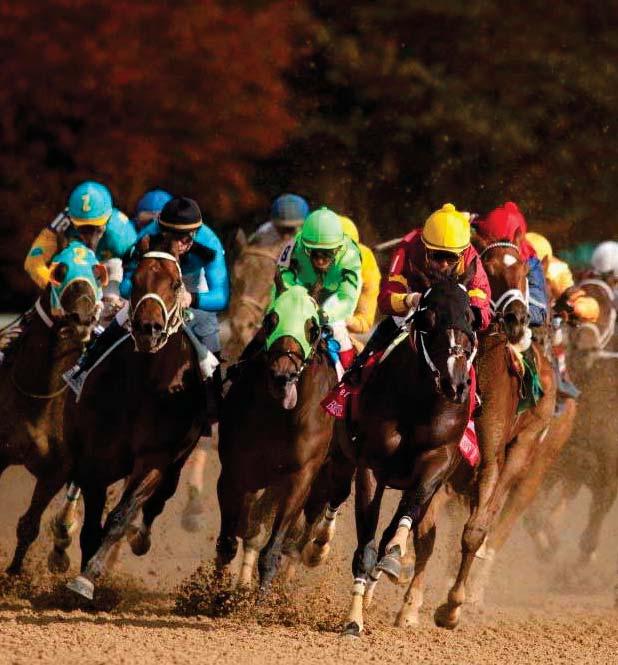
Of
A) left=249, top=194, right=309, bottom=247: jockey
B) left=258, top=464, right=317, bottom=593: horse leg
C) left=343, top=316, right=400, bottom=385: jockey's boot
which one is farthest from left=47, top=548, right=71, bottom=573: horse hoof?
left=249, top=194, right=309, bottom=247: jockey

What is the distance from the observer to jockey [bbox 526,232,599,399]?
13.4m

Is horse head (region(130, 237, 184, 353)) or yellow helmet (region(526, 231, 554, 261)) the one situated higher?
yellow helmet (region(526, 231, 554, 261))

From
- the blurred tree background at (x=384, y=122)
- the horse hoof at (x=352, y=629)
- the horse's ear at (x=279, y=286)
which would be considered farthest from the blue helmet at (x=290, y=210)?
the horse hoof at (x=352, y=629)

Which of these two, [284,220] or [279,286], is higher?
[284,220]

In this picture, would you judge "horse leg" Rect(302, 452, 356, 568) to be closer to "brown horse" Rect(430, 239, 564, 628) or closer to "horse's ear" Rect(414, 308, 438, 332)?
"brown horse" Rect(430, 239, 564, 628)

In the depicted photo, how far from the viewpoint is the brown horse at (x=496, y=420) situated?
10984mm

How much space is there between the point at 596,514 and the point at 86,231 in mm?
4885

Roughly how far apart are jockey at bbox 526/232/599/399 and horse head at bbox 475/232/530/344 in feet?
5.50

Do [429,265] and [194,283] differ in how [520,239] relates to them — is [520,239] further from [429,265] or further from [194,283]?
[194,283]

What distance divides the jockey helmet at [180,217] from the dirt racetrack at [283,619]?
1976 millimetres

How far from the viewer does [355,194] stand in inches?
752

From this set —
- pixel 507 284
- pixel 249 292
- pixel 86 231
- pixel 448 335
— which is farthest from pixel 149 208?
pixel 448 335

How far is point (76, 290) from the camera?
1119 cm

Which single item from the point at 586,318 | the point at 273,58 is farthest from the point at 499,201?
the point at 586,318
